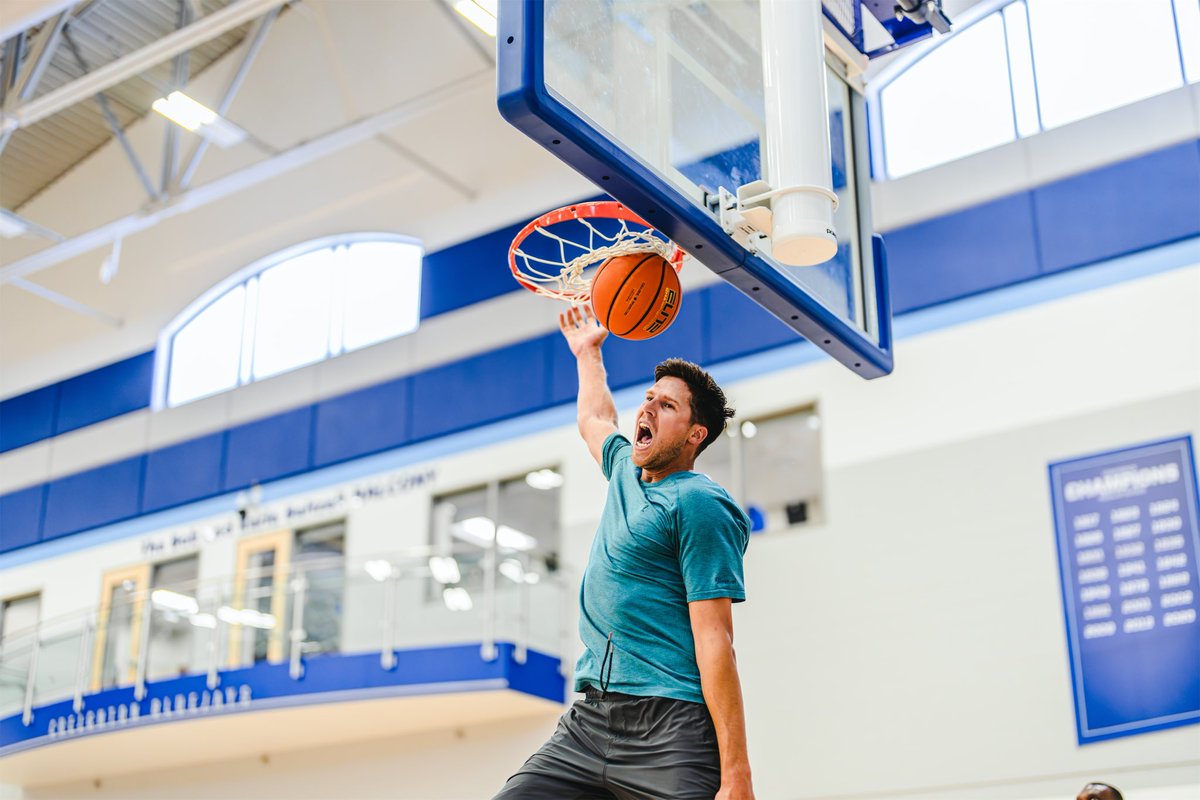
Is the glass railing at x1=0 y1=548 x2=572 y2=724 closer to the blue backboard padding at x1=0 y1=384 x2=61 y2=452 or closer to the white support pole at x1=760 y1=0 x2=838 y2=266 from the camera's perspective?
the blue backboard padding at x1=0 y1=384 x2=61 y2=452

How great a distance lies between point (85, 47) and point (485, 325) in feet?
21.3

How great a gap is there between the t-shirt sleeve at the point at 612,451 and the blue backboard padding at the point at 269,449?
1494cm

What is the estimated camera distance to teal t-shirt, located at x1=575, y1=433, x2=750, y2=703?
152 inches

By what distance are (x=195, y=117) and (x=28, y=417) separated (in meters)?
Result: 8.93

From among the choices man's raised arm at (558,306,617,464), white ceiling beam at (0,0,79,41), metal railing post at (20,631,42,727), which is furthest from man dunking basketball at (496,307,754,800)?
metal railing post at (20,631,42,727)

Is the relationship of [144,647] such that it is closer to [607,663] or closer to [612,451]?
[612,451]

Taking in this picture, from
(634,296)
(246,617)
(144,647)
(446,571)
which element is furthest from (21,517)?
(634,296)

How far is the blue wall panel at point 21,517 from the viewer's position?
21.7m

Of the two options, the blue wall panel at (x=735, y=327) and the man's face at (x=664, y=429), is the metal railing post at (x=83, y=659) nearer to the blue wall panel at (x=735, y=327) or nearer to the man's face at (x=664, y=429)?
the blue wall panel at (x=735, y=327)

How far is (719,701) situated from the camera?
12.3 feet

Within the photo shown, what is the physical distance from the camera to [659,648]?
391 cm

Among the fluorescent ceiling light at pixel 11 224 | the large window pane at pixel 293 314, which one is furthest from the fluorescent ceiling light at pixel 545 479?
the fluorescent ceiling light at pixel 11 224

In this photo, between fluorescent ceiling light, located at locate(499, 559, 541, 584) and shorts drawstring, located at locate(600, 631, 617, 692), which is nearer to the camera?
shorts drawstring, located at locate(600, 631, 617, 692)

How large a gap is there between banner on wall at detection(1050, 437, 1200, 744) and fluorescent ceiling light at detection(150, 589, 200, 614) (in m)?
9.77
